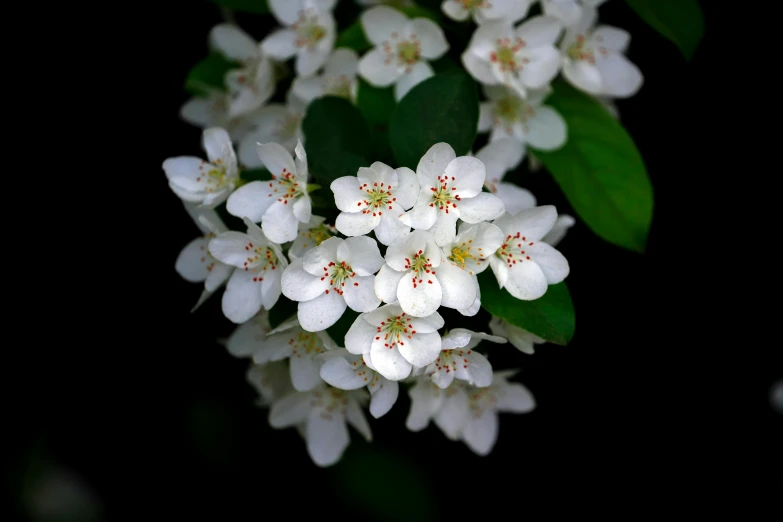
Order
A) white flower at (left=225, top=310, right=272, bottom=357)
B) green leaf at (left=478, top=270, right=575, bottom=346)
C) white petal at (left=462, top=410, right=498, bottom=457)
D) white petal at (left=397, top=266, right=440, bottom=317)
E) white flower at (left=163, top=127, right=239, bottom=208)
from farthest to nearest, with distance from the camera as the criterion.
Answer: white petal at (left=462, top=410, right=498, bottom=457) < white flower at (left=225, top=310, right=272, bottom=357) < white flower at (left=163, top=127, right=239, bottom=208) < green leaf at (left=478, top=270, right=575, bottom=346) < white petal at (left=397, top=266, right=440, bottom=317)

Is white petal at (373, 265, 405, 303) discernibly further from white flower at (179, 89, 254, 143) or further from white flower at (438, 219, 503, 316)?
white flower at (179, 89, 254, 143)

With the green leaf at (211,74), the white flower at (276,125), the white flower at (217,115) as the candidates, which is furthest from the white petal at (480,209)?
the green leaf at (211,74)

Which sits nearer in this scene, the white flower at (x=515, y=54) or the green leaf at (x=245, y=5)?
the white flower at (x=515, y=54)

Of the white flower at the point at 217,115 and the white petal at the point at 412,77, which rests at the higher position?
the white petal at the point at 412,77

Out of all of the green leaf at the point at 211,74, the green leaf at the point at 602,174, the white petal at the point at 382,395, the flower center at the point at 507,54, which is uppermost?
the flower center at the point at 507,54

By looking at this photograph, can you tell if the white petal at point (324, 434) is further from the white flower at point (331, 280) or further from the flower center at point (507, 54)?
the flower center at point (507, 54)

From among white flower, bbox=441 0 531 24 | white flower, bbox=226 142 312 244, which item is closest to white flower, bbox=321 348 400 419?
white flower, bbox=226 142 312 244

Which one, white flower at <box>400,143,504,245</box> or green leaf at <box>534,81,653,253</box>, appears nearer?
white flower at <box>400,143,504,245</box>

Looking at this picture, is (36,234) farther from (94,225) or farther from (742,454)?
(742,454)
